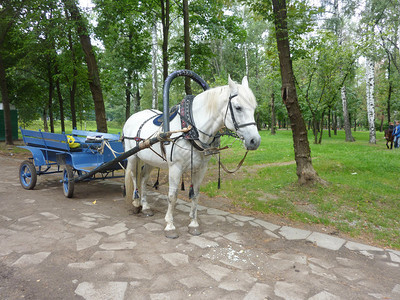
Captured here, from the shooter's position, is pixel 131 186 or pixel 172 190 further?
pixel 131 186

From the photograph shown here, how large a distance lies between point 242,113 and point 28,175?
6.17m

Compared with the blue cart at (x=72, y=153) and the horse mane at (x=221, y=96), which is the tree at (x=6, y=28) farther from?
the horse mane at (x=221, y=96)

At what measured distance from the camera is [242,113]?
314 centimetres

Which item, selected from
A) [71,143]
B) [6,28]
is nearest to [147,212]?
[71,143]

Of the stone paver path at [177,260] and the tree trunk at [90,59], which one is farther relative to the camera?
the tree trunk at [90,59]

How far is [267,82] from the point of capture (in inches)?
1028

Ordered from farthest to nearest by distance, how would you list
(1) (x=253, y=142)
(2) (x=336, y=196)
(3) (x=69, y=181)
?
(2) (x=336, y=196) → (3) (x=69, y=181) → (1) (x=253, y=142)

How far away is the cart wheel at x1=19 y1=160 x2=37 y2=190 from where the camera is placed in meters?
6.14

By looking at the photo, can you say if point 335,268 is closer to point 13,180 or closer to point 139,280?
point 139,280

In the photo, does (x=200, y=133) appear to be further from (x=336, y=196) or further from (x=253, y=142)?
(x=336, y=196)

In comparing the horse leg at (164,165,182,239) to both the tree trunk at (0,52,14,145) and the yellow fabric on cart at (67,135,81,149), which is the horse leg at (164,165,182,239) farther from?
the tree trunk at (0,52,14,145)

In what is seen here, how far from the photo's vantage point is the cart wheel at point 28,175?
6.14 m

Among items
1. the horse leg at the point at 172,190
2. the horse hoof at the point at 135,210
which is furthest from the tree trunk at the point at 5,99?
the horse leg at the point at 172,190

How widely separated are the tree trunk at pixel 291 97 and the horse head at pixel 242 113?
3271mm
